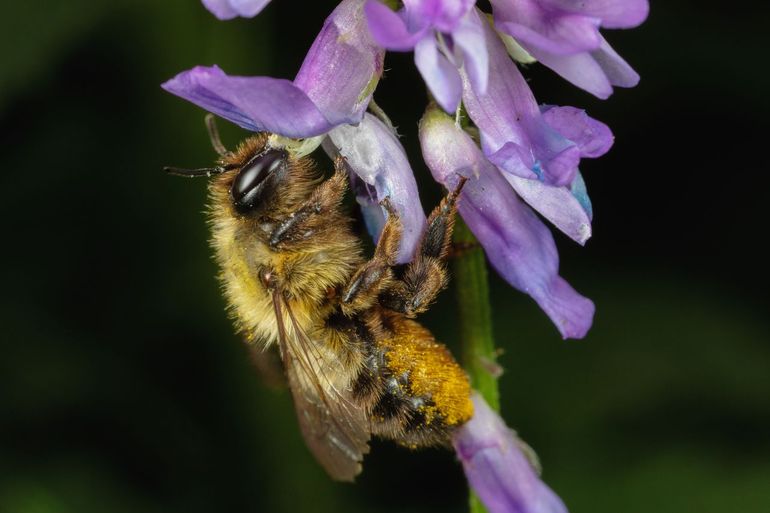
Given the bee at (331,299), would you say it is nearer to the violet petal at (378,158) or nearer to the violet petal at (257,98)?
the violet petal at (378,158)

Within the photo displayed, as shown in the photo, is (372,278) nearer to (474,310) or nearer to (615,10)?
A: (474,310)

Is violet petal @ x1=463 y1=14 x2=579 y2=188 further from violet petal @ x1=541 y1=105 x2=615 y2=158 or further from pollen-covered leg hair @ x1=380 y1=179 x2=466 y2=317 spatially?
pollen-covered leg hair @ x1=380 y1=179 x2=466 y2=317

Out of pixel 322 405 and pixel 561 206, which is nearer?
pixel 561 206

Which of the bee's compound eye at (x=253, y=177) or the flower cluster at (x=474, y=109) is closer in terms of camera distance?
the flower cluster at (x=474, y=109)

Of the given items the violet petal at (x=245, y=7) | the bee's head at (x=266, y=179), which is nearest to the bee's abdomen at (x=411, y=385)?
the bee's head at (x=266, y=179)

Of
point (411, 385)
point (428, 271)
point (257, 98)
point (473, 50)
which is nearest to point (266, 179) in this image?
point (428, 271)

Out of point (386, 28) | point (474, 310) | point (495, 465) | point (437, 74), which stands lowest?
point (495, 465)

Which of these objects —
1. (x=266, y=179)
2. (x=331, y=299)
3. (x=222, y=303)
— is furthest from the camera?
(x=222, y=303)
